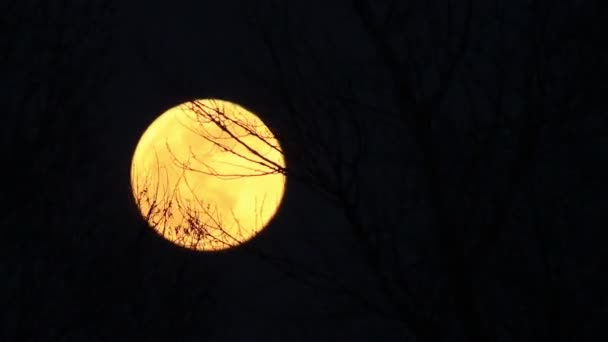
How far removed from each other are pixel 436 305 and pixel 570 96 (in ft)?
5.92

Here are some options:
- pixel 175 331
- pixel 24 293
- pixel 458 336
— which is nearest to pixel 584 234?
pixel 458 336

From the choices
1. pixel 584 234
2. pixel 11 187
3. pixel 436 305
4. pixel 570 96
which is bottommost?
pixel 11 187

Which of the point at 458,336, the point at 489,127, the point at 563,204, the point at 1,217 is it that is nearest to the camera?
the point at 1,217

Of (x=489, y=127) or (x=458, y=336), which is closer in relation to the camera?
(x=489, y=127)

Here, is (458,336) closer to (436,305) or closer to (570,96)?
(436,305)

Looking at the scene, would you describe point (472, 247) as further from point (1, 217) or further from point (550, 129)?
point (1, 217)

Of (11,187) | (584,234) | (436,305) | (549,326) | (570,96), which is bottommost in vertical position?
(11,187)

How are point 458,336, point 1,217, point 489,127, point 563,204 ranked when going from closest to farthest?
point 1,217 < point 489,127 < point 458,336 < point 563,204

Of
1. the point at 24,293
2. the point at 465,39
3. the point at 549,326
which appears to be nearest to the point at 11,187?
the point at 24,293

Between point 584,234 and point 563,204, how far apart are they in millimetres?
367

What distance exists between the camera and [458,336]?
324 inches

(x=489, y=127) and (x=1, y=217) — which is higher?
(x=489, y=127)

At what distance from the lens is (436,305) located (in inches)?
278

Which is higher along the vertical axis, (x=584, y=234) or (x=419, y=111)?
(x=584, y=234)
